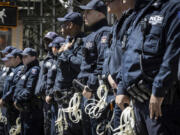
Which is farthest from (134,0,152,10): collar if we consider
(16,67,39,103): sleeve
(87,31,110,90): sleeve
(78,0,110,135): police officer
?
(16,67,39,103): sleeve

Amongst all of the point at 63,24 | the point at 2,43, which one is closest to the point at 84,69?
the point at 63,24

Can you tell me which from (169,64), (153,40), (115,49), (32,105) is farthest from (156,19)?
(32,105)

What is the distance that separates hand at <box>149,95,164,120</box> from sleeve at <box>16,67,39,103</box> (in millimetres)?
5702

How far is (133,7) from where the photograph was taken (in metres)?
3.78

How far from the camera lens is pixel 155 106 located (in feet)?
9.82

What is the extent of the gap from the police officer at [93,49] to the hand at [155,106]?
76.6 inches

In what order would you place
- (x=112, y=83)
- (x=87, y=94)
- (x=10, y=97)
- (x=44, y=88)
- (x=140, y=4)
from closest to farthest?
(x=140, y=4) → (x=112, y=83) → (x=87, y=94) → (x=44, y=88) → (x=10, y=97)

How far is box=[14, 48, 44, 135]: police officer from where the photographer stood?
8.45 m

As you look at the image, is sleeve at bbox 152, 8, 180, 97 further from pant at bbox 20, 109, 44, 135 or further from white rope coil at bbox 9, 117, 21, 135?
white rope coil at bbox 9, 117, 21, 135

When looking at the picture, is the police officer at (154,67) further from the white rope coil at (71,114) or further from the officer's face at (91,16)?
the white rope coil at (71,114)

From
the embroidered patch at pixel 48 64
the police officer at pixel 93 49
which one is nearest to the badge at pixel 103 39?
the police officer at pixel 93 49

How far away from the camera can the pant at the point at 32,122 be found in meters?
8.45

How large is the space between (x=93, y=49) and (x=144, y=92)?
216cm

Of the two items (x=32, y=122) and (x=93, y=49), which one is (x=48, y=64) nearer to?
(x=32, y=122)
